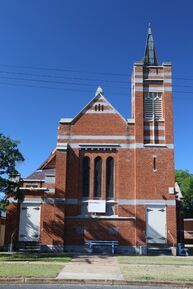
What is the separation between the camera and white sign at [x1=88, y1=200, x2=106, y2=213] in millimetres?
28469

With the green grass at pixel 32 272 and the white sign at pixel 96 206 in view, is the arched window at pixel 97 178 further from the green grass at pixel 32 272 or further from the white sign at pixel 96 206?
the green grass at pixel 32 272

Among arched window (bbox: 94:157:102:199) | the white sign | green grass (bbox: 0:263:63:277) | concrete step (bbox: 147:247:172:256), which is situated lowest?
concrete step (bbox: 147:247:172:256)

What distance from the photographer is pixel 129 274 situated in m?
15.6

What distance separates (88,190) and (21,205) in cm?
530

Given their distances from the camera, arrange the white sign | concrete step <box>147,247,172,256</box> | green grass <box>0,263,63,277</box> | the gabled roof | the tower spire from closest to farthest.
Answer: green grass <box>0,263,63,277</box> < concrete step <box>147,247,172,256</box> < the white sign < the gabled roof < the tower spire

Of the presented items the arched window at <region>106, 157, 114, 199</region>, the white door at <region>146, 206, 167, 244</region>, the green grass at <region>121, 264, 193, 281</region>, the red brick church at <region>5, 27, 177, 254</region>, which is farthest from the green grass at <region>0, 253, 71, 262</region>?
the white door at <region>146, 206, 167, 244</region>

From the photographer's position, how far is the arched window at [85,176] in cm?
2919

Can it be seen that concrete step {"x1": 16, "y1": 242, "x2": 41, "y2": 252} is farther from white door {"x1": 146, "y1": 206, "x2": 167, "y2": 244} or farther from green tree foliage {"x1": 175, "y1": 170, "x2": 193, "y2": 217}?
green tree foliage {"x1": 175, "y1": 170, "x2": 193, "y2": 217}

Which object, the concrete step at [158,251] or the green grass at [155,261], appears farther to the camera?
the concrete step at [158,251]

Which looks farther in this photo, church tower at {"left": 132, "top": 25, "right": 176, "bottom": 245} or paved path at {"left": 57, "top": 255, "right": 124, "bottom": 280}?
church tower at {"left": 132, "top": 25, "right": 176, "bottom": 245}

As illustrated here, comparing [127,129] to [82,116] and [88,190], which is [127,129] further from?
[88,190]

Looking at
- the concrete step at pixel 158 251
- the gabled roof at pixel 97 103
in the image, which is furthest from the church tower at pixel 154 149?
the gabled roof at pixel 97 103

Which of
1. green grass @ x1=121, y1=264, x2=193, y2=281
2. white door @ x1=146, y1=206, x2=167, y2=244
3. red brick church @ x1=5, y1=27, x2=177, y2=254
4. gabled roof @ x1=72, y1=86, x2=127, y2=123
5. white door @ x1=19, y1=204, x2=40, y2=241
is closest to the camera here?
green grass @ x1=121, y1=264, x2=193, y2=281

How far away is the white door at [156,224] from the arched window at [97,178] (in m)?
3.88
